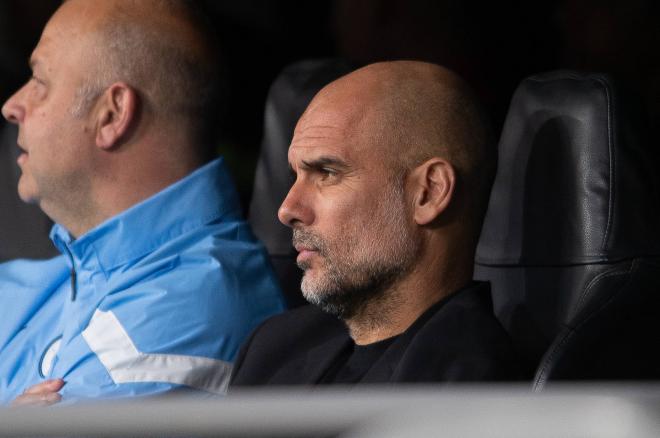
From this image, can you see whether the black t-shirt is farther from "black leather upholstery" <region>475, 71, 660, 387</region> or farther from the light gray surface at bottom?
the light gray surface at bottom

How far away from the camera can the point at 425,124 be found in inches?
53.9

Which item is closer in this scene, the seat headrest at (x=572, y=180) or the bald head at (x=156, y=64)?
the seat headrest at (x=572, y=180)

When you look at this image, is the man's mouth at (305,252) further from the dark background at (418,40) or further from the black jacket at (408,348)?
the dark background at (418,40)

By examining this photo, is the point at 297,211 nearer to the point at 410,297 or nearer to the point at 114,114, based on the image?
the point at 410,297

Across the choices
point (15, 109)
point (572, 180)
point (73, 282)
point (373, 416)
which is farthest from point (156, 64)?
point (373, 416)

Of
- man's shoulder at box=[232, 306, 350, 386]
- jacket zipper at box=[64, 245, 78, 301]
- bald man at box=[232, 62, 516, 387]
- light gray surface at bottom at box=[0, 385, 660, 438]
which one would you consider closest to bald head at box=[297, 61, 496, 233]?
bald man at box=[232, 62, 516, 387]

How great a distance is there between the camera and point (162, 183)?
1.73 meters

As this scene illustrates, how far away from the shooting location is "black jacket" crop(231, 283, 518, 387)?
1.21 meters

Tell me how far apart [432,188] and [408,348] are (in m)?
0.22

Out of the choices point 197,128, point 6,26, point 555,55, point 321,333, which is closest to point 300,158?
point 321,333

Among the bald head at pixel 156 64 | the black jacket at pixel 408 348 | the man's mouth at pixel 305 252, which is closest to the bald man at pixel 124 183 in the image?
the bald head at pixel 156 64

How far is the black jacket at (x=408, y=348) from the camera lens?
1214 millimetres

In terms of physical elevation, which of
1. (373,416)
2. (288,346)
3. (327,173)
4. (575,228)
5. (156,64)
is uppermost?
(373,416)

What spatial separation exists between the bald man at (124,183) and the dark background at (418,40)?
0.42 ft
